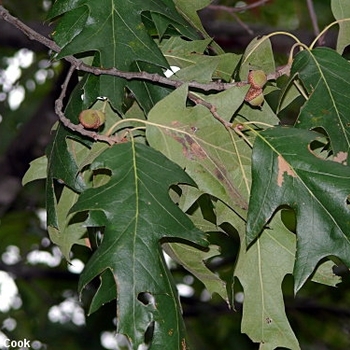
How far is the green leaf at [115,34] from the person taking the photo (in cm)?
167

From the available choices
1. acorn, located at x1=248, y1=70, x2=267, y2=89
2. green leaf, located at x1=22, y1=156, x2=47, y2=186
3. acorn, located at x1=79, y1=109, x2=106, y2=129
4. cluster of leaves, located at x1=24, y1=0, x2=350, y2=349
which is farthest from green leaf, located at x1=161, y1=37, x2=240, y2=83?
green leaf, located at x1=22, y1=156, x2=47, y2=186

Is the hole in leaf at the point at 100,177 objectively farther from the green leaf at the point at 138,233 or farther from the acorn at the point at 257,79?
the acorn at the point at 257,79

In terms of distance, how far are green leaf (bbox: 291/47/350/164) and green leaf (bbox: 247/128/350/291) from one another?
5cm

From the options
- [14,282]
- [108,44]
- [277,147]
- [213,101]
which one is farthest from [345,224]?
[14,282]

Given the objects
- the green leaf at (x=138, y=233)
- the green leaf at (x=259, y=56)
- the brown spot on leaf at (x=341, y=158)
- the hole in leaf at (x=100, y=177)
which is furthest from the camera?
the green leaf at (x=259, y=56)

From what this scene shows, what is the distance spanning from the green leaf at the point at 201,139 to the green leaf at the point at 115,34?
98mm

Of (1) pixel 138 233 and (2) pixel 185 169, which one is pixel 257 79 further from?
(1) pixel 138 233

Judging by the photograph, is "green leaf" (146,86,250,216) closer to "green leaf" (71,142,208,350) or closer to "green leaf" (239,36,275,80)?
"green leaf" (71,142,208,350)

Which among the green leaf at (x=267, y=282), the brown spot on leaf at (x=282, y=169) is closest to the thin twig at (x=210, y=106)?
the brown spot on leaf at (x=282, y=169)

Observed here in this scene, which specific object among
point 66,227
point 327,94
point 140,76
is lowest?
point 66,227

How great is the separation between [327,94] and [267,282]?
1.28 feet

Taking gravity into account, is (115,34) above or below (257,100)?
above

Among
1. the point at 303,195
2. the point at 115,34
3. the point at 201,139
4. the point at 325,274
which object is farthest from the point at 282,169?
the point at 115,34

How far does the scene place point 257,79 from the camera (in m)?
1.67
